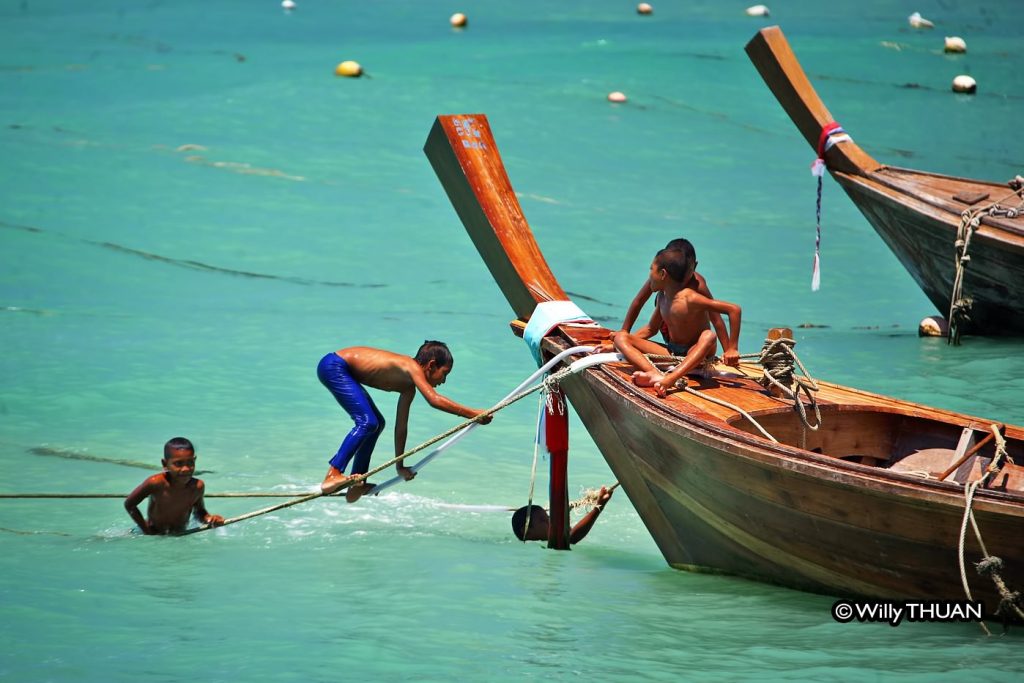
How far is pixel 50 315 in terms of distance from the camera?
10.8m

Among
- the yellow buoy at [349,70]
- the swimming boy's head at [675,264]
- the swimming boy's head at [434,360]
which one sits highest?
the yellow buoy at [349,70]

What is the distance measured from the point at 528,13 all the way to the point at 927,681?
21067mm

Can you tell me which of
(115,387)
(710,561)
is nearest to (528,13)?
(115,387)

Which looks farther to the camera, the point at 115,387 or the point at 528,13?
the point at 528,13

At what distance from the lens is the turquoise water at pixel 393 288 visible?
16.5 feet

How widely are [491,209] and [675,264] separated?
110 cm

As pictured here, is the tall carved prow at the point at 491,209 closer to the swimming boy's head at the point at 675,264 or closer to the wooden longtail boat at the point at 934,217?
the swimming boy's head at the point at 675,264

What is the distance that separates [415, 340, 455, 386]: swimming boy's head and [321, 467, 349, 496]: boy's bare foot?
58cm

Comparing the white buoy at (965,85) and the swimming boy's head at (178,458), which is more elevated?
the white buoy at (965,85)

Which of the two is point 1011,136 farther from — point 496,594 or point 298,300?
point 496,594

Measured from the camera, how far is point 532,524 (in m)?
6.36

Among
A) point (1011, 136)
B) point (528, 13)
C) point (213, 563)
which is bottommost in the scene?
point (213, 563)

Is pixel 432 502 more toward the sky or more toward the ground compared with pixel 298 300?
more toward the ground

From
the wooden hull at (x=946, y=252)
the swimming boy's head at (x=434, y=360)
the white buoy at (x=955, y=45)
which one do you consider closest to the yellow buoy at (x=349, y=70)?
the wooden hull at (x=946, y=252)
